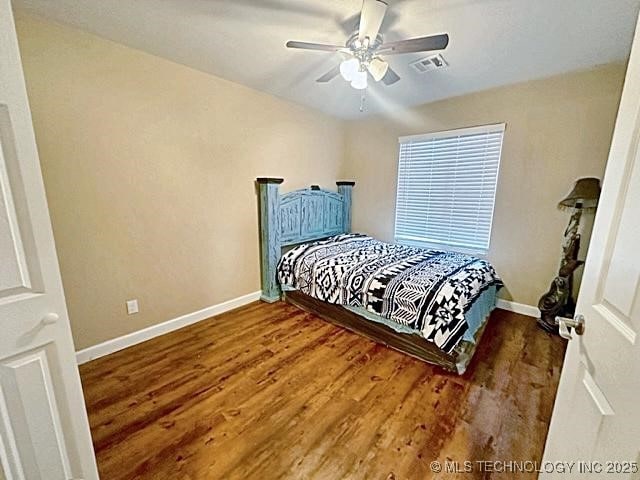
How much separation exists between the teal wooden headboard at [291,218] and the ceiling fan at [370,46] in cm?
151

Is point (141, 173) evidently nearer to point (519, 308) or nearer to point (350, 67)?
point (350, 67)

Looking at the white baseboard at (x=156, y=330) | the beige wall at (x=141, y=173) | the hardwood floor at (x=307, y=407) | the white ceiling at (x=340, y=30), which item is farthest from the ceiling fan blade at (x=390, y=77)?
the white baseboard at (x=156, y=330)

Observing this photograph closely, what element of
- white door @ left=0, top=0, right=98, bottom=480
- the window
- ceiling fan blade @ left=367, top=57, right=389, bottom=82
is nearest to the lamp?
the window

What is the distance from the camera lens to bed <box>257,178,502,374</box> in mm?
2082

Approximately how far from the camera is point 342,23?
74.9 inches

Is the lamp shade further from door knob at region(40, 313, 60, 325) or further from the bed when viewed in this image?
door knob at region(40, 313, 60, 325)

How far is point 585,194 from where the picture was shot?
246cm

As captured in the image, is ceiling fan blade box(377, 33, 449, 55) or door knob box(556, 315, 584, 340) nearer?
door knob box(556, 315, 584, 340)

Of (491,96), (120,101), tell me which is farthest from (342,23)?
(491,96)

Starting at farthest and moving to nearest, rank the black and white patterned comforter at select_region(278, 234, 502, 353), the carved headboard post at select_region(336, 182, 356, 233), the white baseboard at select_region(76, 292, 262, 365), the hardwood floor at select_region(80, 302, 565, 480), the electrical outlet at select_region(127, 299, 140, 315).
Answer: the carved headboard post at select_region(336, 182, 356, 233) → the electrical outlet at select_region(127, 299, 140, 315) → the white baseboard at select_region(76, 292, 262, 365) → the black and white patterned comforter at select_region(278, 234, 502, 353) → the hardwood floor at select_region(80, 302, 565, 480)

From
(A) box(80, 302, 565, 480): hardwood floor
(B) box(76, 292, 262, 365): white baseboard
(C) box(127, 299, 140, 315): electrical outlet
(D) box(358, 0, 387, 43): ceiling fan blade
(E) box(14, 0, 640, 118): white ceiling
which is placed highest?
(E) box(14, 0, 640, 118): white ceiling

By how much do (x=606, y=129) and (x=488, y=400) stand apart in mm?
2646

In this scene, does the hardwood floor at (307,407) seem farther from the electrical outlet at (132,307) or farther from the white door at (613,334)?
the white door at (613,334)

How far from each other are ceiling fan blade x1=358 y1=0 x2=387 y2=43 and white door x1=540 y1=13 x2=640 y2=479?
1236mm
